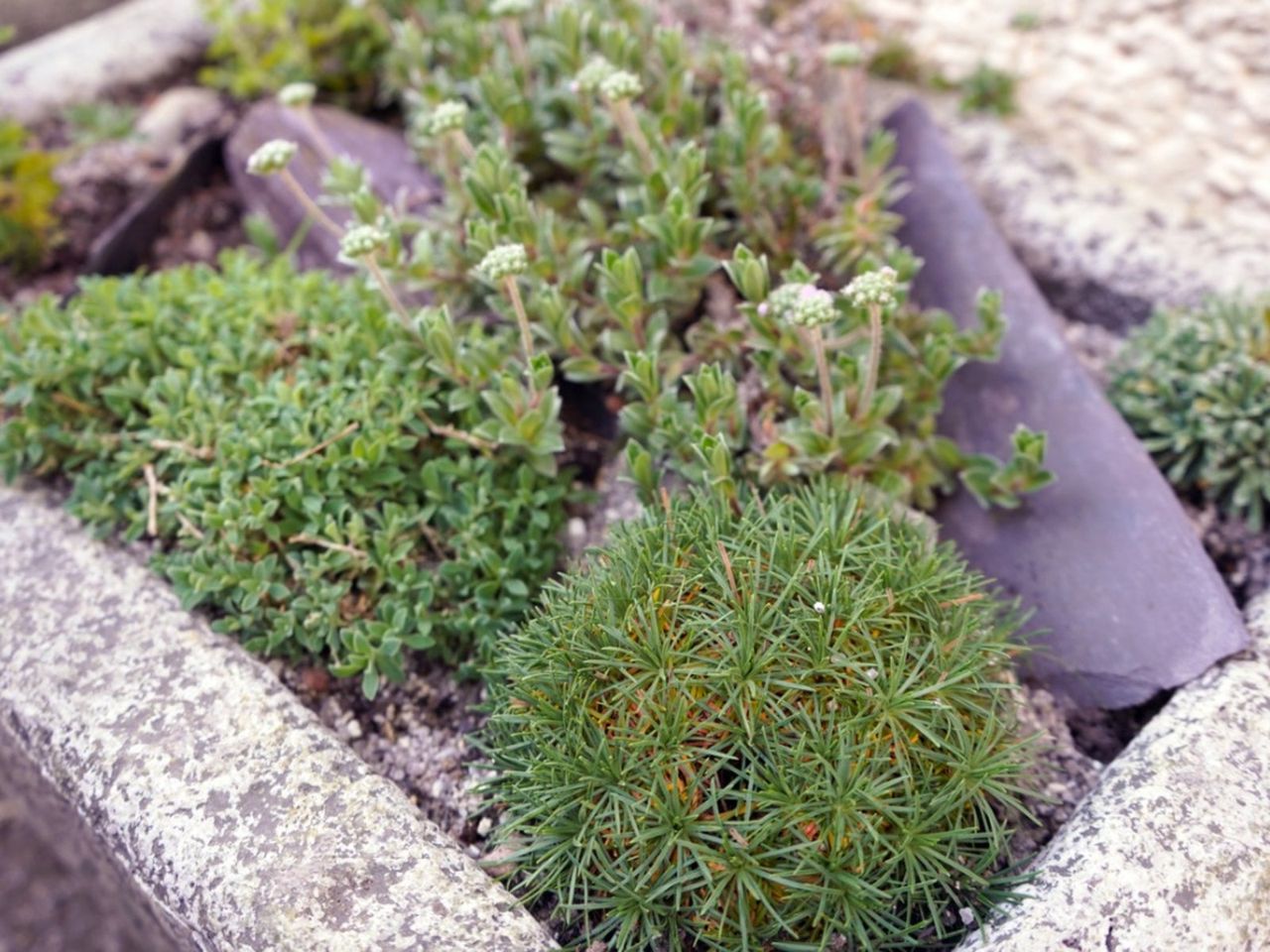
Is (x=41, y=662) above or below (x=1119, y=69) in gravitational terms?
below

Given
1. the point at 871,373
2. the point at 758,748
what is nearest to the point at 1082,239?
the point at 871,373

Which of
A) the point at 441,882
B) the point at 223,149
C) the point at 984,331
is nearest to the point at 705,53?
the point at 984,331

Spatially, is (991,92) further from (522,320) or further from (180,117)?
(180,117)

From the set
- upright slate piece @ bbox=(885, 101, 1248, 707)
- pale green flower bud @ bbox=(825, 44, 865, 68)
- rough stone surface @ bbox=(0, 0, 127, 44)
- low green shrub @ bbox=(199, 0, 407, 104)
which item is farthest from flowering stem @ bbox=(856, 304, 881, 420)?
rough stone surface @ bbox=(0, 0, 127, 44)

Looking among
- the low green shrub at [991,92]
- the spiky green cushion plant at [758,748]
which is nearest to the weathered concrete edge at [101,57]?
the low green shrub at [991,92]

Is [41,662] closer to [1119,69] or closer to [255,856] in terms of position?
[255,856]

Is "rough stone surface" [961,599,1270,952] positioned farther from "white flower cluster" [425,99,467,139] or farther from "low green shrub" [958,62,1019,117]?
"low green shrub" [958,62,1019,117]

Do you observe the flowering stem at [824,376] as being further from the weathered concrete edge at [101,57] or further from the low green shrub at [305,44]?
the weathered concrete edge at [101,57]

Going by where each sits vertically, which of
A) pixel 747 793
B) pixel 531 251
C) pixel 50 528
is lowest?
pixel 50 528
